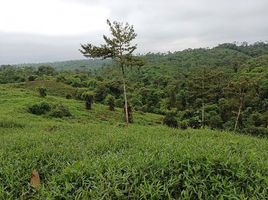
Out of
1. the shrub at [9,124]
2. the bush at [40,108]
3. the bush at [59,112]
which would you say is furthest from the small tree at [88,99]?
the shrub at [9,124]

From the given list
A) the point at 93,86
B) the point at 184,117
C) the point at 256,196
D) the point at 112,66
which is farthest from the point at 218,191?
the point at 93,86

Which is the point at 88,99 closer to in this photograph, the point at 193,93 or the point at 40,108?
the point at 40,108

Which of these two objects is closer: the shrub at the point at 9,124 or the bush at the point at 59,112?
the shrub at the point at 9,124

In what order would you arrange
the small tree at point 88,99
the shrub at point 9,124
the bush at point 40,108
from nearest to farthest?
the shrub at point 9,124 < the bush at point 40,108 < the small tree at point 88,99

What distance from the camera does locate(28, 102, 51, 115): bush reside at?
3956 centimetres

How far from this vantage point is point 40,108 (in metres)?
40.1

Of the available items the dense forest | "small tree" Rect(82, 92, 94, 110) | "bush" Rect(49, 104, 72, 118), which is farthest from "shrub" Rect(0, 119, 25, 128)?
"small tree" Rect(82, 92, 94, 110)

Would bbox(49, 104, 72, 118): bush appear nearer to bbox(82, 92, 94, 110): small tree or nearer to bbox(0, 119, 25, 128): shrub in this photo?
bbox(82, 92, 94, 110): small tree

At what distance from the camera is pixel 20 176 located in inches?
231

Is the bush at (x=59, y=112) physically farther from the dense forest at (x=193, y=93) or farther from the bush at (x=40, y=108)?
the dense forest at (x=193, y=93)

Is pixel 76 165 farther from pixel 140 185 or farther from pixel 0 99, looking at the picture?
pixel 0 99

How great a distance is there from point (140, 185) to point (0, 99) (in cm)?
4332

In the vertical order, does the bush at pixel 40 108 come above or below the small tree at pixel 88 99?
above

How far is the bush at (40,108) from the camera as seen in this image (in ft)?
130
